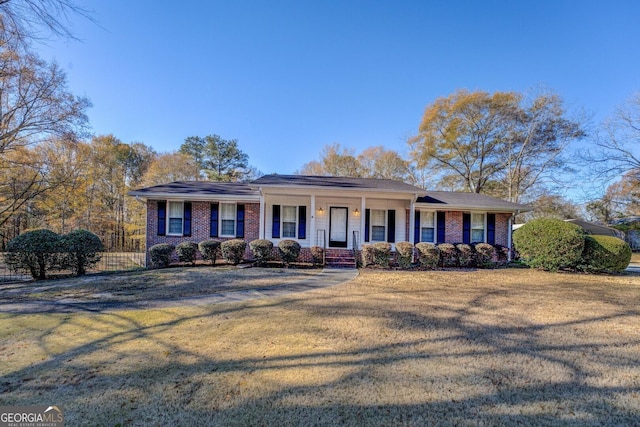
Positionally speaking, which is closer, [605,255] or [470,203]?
[605,255]

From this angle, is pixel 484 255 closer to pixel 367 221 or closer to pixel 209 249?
pixel 367 221

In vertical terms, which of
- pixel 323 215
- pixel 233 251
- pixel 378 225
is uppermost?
pixel 323 215

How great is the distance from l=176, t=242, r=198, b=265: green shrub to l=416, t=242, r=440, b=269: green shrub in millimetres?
8877

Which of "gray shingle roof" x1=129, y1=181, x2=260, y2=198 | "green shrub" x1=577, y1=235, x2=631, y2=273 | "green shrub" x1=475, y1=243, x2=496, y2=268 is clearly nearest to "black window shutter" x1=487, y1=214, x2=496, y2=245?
"green shrub" x1=475, y1=243, x2=496, y2=268

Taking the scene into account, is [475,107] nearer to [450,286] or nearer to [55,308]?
[450,286]

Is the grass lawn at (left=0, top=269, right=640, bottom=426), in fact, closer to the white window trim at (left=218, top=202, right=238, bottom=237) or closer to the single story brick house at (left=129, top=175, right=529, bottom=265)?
the single story brick house at (left=129, top=175, right=529, bottom=265)

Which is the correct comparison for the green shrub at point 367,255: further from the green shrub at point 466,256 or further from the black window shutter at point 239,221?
the black window shutter at point 239,221

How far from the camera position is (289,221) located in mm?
12992

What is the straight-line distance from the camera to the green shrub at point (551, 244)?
31.8ft

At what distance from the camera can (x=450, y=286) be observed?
24.3ft

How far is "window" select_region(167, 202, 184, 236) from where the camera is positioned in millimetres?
12230

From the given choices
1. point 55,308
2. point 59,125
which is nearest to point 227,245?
point 55,308

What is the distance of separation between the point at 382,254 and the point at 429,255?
1.85 meters

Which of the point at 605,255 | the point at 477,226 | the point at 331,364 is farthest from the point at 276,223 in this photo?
the point at 605,255
